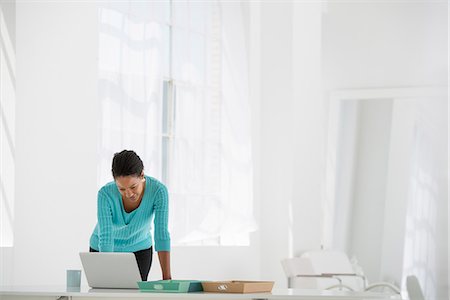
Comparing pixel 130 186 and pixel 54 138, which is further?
pixel 54 138

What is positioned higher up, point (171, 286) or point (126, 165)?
point (126, 165)

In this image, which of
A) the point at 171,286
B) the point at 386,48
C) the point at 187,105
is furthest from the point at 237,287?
the point at 386,48

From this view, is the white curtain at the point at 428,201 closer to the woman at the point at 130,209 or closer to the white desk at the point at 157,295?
the woman at the point at 130,209

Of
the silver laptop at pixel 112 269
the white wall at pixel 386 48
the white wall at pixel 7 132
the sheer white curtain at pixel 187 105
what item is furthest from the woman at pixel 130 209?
the white wall at pixel 386 48

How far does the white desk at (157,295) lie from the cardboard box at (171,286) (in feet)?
0.16

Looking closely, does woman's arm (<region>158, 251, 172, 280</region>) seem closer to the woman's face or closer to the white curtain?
the woman's face

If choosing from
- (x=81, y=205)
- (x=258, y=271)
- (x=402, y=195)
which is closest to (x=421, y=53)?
(x=402, y=195)

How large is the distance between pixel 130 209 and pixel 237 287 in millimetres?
1007

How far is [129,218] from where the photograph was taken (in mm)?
4750

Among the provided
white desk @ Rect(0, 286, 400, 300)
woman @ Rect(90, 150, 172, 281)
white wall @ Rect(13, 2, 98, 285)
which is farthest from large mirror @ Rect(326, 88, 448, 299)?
white desk @ Rect(0, 286, 400, 300)

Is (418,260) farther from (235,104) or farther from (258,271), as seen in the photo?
(235,104)

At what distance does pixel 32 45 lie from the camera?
17.5ft

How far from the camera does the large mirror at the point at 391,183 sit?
28.3 feet

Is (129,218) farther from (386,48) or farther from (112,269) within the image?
(386,48)
